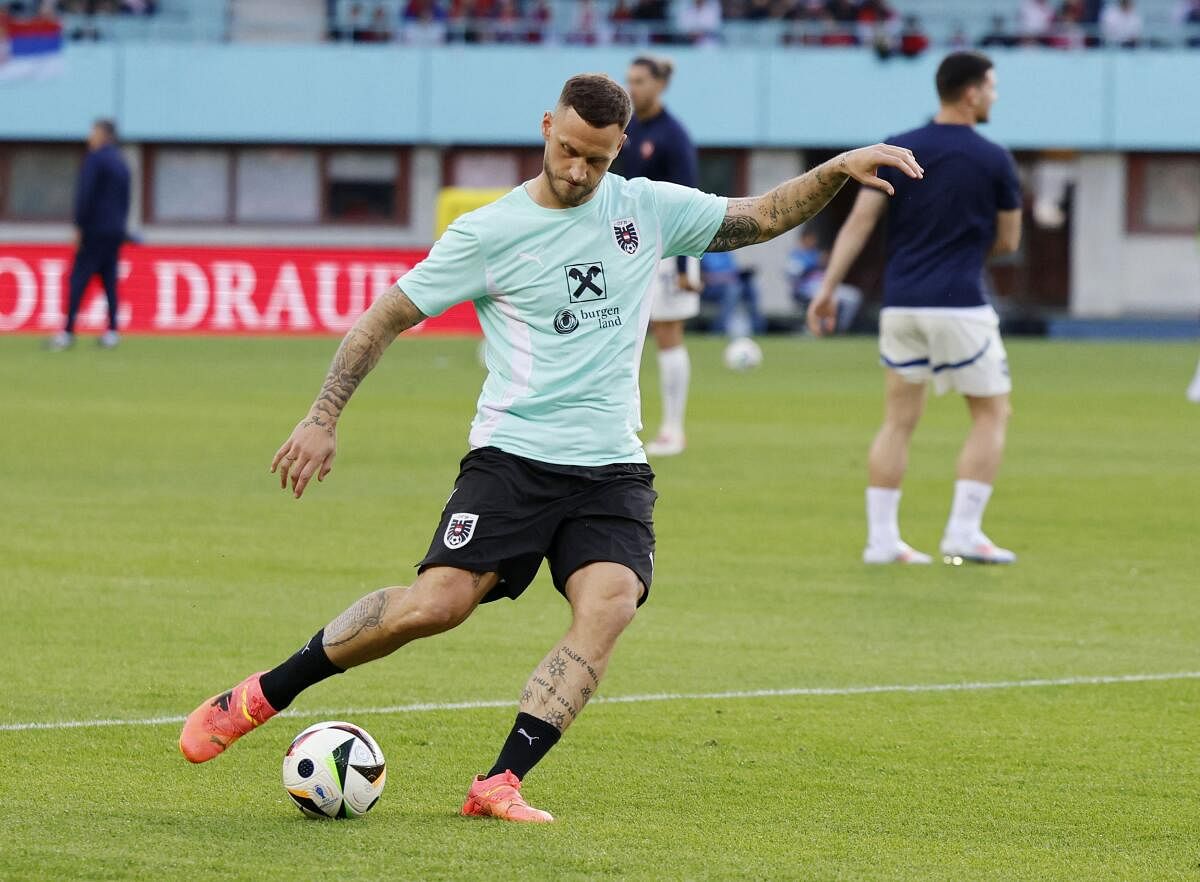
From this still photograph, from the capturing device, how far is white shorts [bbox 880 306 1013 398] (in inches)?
400

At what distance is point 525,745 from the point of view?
545cm

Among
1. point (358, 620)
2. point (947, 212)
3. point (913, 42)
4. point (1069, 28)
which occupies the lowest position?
point (358, 620)

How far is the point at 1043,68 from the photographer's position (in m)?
41.3

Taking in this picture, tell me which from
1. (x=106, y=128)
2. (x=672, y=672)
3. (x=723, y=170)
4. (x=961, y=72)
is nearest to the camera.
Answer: (x=672, y=672)

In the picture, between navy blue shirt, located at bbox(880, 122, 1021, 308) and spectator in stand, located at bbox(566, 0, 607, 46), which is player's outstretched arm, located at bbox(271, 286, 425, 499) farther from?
spectator in stand, located at bbox(566, 0, 607, 46)

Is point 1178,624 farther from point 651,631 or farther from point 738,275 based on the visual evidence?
point 738,275

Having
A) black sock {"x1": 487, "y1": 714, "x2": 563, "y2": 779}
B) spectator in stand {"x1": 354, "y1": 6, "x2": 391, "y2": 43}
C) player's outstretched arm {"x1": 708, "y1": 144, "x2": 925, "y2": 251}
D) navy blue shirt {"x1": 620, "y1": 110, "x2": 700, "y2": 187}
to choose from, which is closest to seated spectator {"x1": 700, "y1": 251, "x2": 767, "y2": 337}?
spectator in stand {"x1": 354, "y1": 6, "x2": 391, "y2": 43}

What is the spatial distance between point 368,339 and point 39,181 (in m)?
39.5

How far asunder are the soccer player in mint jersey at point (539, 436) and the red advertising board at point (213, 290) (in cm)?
2445

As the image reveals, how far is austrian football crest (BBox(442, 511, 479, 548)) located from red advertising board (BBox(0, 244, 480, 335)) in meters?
24.7

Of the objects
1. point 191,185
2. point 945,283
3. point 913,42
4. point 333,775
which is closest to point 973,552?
point 945,283

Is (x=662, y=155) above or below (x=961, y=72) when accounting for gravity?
below

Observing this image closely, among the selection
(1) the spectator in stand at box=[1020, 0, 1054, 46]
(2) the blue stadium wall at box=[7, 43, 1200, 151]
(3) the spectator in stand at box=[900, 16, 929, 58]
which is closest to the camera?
(3) the spectator in stand at box=[900, 16, 929, 58]

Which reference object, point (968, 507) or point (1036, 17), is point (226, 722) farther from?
point (1036, 17)
